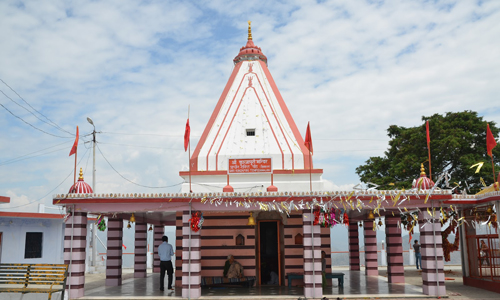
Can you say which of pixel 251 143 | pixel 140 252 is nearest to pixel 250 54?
pixel 251 143

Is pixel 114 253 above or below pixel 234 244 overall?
below

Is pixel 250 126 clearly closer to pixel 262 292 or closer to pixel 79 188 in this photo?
pixel 262 292

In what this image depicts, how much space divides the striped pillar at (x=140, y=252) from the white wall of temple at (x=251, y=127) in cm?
617

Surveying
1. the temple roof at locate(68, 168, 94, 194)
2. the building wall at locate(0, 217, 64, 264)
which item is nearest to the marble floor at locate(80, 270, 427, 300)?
the temple roof at locate(68, 168, 94, 194)

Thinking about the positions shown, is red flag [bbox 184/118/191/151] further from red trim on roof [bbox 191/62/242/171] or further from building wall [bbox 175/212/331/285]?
red trim on roof [bbox 191/62/242/171]

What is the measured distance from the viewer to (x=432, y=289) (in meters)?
14.2

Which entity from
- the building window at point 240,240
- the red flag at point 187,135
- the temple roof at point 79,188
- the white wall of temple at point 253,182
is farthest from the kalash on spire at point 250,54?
the temple roof at point 79,188

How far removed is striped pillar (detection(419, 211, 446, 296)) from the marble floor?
0.46m

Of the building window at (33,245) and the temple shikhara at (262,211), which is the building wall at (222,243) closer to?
the temple shikhara at (262,211)

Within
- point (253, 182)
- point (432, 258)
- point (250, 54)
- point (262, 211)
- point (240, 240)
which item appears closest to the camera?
point (432, 258)

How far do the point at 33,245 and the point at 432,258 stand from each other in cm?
1933

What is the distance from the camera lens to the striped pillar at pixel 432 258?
14172mm

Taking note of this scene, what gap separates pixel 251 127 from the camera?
19609 millimetres

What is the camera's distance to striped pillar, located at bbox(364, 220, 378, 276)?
22.3 metres
